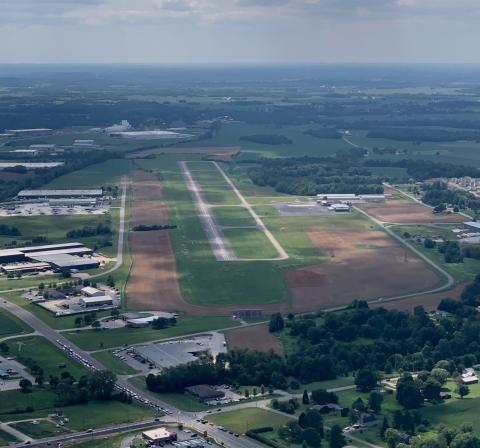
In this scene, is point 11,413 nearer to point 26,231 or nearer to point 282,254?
point 282,254

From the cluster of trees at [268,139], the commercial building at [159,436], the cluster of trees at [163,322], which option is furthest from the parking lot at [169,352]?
the cluster of trees at [268,139]

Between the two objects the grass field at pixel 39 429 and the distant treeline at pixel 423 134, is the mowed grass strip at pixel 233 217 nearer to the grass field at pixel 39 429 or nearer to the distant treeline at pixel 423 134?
the grass field at pixel 39 429

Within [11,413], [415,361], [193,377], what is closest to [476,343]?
[415,361]

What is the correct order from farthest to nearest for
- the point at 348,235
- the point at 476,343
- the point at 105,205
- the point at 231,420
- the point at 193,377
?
the point at 105,205 < the point at 348,235 < the point at 476,343 < the point at 193,377 < the point at 231,420

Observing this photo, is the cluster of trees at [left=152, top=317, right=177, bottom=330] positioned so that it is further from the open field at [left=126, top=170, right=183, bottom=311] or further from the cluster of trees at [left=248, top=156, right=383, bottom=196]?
the cluster of trees at [left=248, top=156, right=383, bottom=196]

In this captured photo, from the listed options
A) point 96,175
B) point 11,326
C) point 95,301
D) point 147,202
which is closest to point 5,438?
point 11,326
